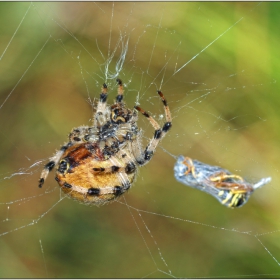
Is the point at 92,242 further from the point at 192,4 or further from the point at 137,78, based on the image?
the point at 192,4

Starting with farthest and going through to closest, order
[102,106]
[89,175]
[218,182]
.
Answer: [102,106]
[89,175]
[218,182]

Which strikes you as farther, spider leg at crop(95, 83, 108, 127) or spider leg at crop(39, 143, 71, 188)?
spider leg at crop(95, 83, 108, 127)

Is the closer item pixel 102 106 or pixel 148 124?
pixel 102 106

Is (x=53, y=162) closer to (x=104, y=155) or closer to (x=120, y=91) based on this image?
(x=104, y=155)

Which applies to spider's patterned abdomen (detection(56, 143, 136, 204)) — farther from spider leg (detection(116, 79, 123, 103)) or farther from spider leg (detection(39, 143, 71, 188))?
spider leg (detection(116, 79, 123, 103))

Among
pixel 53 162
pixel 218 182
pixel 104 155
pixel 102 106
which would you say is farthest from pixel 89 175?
pixel 218 182

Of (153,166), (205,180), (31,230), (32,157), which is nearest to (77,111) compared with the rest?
(32,157)

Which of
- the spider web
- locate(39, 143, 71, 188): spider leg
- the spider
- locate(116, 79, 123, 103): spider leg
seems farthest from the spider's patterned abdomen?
the spider web
